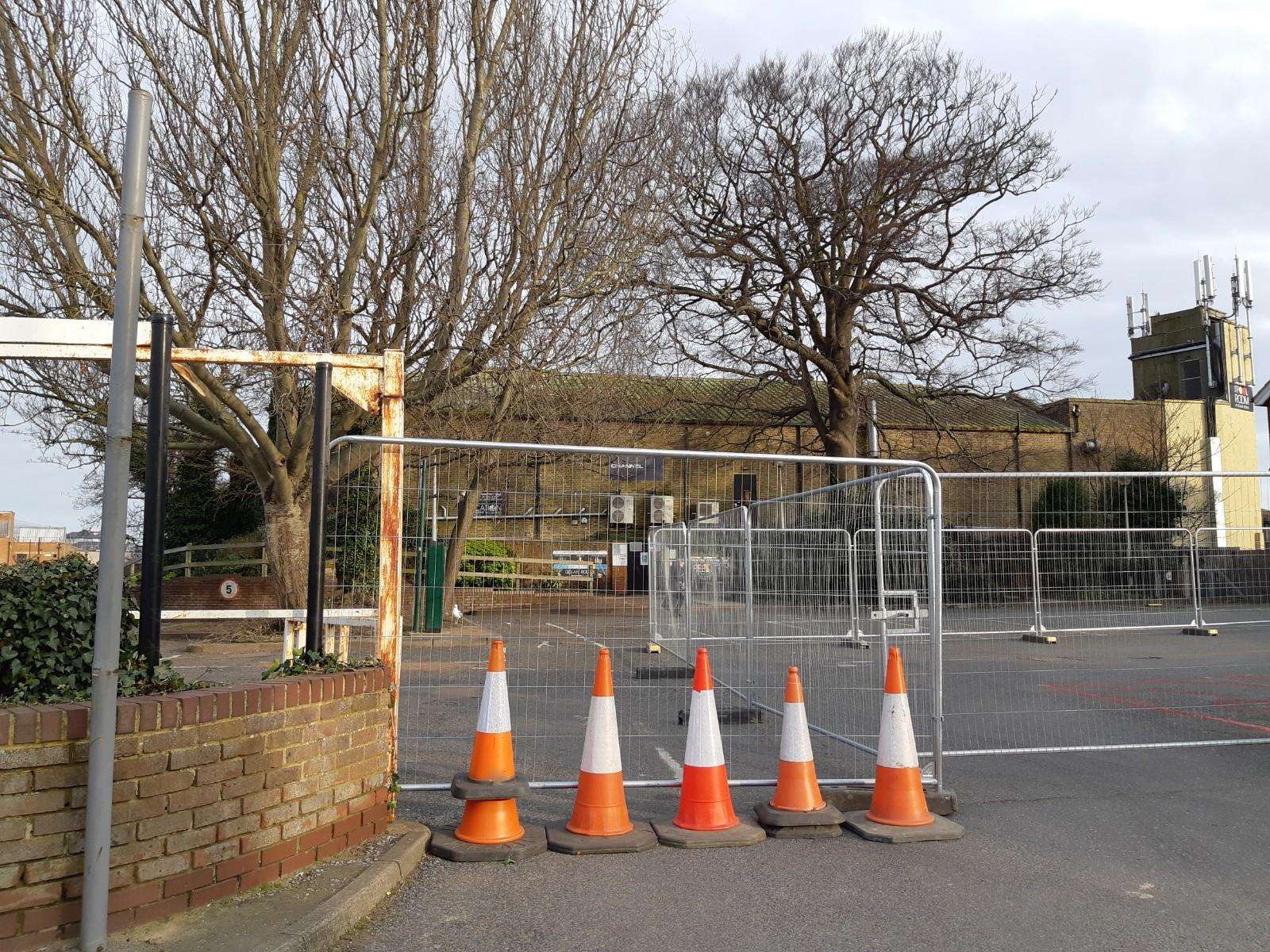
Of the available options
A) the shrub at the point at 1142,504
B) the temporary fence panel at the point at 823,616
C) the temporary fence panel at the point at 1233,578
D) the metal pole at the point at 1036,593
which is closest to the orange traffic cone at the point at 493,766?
the temporary fence panel at the point at 823,616

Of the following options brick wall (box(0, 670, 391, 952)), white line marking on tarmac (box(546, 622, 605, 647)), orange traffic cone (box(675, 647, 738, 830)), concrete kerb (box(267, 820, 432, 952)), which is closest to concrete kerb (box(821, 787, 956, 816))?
orange traffic cone (box(675, 647, 738, 830))

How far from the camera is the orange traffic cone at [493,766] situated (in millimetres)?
5148

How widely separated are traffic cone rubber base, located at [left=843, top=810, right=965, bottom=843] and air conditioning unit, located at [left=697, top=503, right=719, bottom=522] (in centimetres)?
Result: 476

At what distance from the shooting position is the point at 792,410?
28.2 metres

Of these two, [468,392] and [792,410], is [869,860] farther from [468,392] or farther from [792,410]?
[792,410]

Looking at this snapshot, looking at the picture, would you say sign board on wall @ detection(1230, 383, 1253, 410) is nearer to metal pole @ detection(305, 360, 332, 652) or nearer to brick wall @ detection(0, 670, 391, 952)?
metal pole @ detection(305, 360, 332, 652)

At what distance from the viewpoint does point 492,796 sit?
5.04 meters

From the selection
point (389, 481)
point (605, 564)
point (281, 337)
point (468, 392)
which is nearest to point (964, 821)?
point (605, 564)

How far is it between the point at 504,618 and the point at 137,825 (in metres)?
3.00

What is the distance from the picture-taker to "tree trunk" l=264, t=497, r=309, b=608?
523 inches

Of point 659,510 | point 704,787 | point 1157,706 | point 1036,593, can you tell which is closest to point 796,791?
point 704,787

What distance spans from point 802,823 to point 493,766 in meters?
1.76

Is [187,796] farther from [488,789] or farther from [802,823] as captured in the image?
[802,823]

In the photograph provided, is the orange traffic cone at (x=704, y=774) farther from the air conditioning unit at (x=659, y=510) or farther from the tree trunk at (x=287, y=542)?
the tree trunk at (x=287, y=542)
